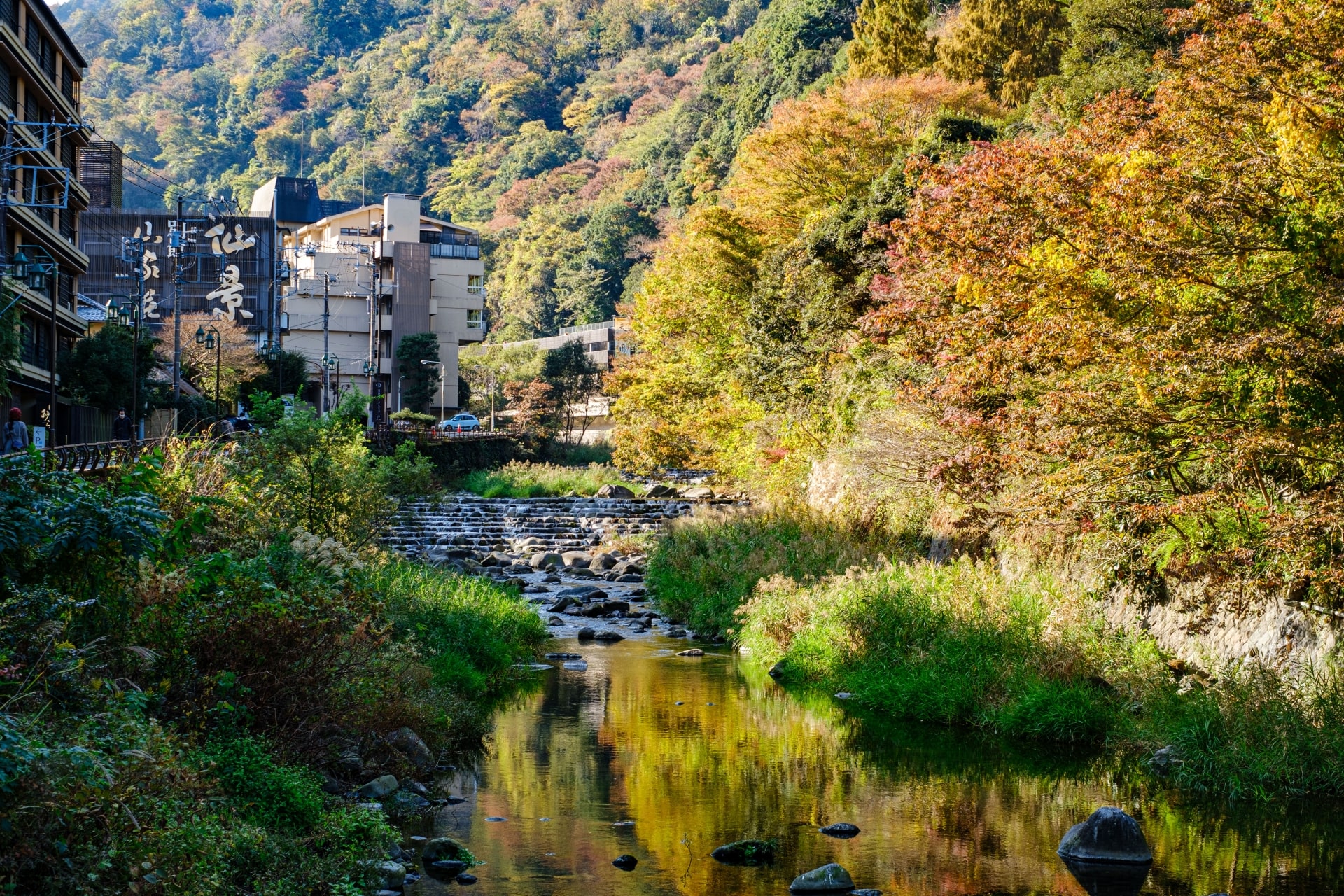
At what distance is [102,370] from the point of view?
36469 mm

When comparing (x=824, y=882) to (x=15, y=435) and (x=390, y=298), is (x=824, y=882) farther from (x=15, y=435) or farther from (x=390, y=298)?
(x=390, y=298)

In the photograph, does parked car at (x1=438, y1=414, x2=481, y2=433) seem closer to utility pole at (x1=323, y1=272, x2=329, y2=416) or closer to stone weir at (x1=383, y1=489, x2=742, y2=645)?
utility pole at (x1=323, y1=272, x2=329, y2=416)

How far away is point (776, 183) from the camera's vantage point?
119 ft

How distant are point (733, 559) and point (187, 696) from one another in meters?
15.9

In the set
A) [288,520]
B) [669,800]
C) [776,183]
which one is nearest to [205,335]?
[776,183]

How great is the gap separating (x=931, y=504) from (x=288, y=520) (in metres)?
10.3

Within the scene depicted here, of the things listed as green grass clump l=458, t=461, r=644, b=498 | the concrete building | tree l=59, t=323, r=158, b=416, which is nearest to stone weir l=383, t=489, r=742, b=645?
green grass clump l=458, t=461, r=644, b=498

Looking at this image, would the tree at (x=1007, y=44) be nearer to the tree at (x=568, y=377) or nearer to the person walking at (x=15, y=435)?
the tree at (x=568, y=377)

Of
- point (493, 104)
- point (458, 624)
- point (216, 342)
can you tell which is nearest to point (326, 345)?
point (216, 342)

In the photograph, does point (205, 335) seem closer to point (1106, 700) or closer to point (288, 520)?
point (288, 520)

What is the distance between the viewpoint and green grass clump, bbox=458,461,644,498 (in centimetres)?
4906

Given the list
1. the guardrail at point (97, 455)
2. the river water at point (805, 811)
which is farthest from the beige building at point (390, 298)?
the river water at point (805, 811)

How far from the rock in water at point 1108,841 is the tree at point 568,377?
2286 inches

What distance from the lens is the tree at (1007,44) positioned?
4353 centimetres
